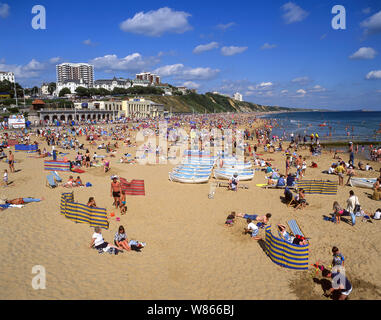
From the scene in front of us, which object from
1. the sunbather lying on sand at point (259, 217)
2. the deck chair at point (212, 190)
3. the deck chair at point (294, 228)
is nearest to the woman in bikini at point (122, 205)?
the deck chair at point (212, 190)

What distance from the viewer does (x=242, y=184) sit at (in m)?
12.5

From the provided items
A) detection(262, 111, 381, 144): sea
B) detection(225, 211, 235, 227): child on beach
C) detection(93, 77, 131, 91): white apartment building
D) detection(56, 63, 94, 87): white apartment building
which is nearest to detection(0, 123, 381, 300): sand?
detection(225, 211, 235, 227): child on beach

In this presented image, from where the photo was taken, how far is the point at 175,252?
21.3 feet

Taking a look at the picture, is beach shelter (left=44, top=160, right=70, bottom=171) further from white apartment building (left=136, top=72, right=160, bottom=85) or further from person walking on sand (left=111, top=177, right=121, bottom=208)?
white apartment building (left=136, top=72, right=160, bottom=85)

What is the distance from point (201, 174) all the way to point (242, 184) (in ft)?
6.75

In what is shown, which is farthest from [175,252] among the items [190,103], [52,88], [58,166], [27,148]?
[52,88]

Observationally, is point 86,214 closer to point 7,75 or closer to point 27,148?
point 27,148

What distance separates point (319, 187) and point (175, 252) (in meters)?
7.49

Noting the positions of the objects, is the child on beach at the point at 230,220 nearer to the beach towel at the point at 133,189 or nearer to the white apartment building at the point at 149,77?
the beach towel at the point at 133,189

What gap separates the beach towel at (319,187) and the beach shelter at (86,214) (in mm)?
8049

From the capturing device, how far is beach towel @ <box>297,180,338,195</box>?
35.8 ft

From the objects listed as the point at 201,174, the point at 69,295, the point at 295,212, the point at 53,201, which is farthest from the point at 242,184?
the point at 69,295

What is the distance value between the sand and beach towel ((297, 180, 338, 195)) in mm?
300
